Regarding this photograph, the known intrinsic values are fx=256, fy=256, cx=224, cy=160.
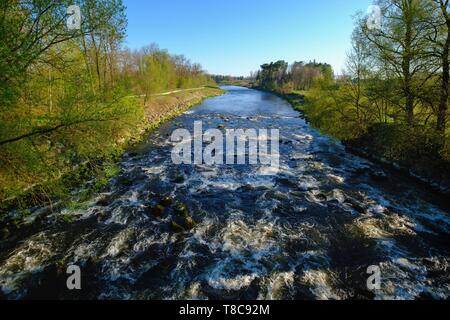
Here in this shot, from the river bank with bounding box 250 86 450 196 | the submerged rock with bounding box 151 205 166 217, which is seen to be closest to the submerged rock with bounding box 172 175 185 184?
the submerged rock with bounding box 151 205 166 217

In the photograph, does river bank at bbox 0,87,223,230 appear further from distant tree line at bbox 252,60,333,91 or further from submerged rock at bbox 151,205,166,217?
distant tree line at bbox 252,60,333,91

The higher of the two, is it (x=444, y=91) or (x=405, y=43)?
(x=405, y=43)

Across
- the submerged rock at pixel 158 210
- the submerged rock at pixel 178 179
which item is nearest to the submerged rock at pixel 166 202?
the submerged rock at pixel 158 210

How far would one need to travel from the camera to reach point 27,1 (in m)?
6.95

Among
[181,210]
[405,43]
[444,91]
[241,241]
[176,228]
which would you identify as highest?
[405,43]

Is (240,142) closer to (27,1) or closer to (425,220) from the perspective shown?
(425,220)

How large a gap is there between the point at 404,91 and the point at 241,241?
13.5 meters

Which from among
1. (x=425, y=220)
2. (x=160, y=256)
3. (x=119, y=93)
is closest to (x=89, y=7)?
(x=119, y=93)

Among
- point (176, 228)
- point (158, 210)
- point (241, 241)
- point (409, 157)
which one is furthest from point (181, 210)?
point (409, 157)

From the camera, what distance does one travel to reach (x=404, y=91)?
1514cm

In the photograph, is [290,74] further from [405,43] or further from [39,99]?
[39,99]

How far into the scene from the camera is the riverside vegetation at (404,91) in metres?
13.3

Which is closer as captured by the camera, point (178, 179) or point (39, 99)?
point (39, 99)

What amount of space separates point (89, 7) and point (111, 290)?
345 inches
